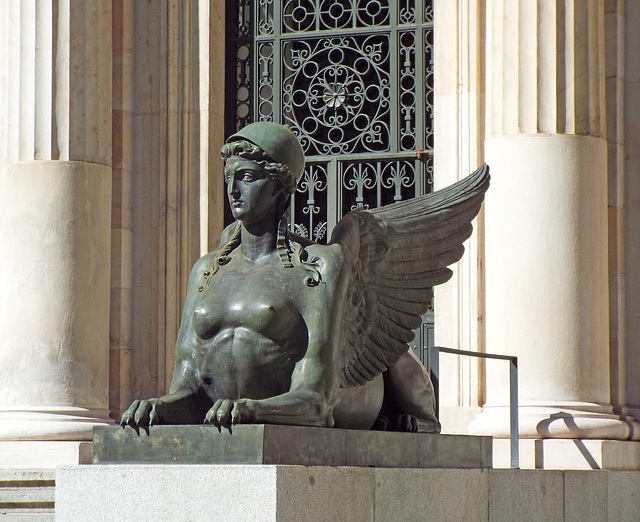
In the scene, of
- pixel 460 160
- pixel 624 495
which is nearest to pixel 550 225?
pixel 460 160

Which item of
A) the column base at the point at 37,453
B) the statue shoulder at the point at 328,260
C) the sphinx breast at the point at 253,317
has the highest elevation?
the statue shoulder at the point at 328,260

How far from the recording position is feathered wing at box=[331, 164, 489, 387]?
7.33 meters

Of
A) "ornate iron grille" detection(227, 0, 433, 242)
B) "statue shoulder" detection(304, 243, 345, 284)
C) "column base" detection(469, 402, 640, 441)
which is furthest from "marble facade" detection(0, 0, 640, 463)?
"statue shoulder" detection(304, 243, 345, 284)

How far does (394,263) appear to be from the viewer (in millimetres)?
7797

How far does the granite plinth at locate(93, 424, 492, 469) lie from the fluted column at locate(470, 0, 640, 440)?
4275 millimetres

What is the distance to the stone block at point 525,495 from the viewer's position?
8.26 m

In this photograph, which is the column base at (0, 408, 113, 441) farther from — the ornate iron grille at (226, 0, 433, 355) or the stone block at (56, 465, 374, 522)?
the stone block at (56, 465, 374, 522)

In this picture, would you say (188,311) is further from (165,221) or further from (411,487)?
(165,221)

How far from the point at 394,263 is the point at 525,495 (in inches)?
78.4

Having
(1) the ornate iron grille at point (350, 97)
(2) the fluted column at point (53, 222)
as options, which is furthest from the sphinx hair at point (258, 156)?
(1) the ornate iron grille at point (350, 97)

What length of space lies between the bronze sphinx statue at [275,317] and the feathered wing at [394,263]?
0.01m

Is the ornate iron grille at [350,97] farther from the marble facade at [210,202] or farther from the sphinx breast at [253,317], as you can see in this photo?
the sphinx breast at [253,317]

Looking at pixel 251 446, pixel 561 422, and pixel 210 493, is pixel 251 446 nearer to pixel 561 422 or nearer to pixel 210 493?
pixel 210 493

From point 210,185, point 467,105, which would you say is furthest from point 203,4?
point 467,105
